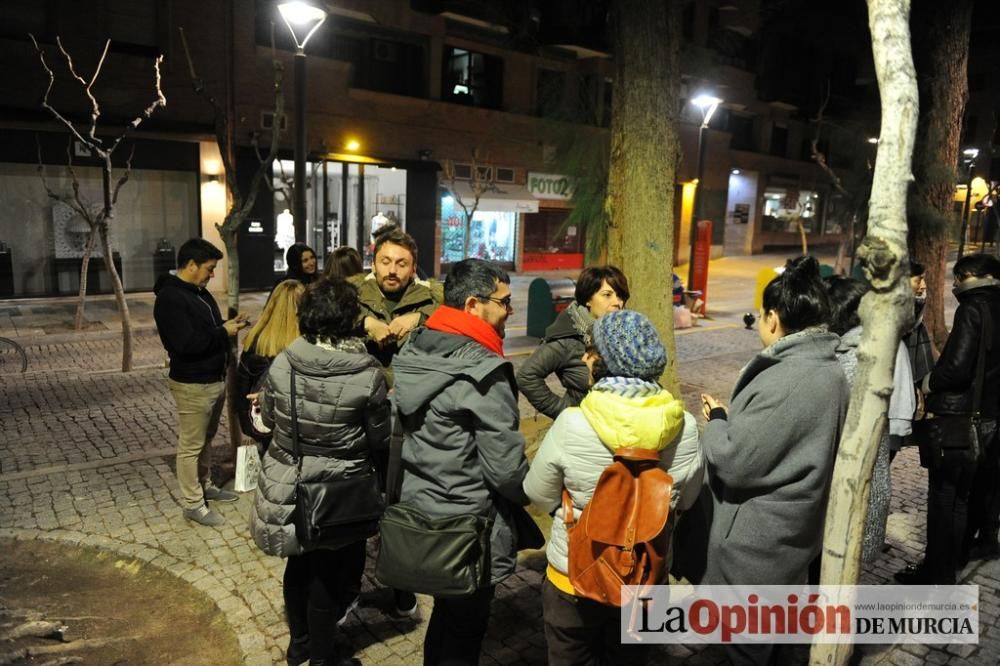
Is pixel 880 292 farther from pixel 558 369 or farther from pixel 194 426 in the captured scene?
pixel 194 426

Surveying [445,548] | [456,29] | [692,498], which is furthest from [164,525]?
[456,29]

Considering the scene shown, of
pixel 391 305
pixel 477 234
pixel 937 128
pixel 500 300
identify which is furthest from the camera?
pixel 477 234

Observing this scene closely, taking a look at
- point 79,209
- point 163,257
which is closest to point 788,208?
point 163,257

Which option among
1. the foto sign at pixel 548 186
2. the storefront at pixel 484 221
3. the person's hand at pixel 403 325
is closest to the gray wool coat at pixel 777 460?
the person's hand at pixel 403 325

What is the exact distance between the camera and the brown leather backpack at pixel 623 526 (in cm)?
255

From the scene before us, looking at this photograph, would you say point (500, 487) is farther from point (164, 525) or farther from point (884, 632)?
point (164, 525)

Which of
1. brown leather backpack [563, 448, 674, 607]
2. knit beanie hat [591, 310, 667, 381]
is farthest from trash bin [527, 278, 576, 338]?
brown leather backpack [563, 448, 674, 607]

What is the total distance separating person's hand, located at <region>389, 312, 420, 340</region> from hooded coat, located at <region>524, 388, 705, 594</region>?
182 centimetres

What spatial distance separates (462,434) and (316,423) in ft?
2.47

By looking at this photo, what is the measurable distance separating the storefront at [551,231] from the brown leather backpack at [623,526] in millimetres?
24122

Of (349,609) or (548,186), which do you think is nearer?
(349,609)

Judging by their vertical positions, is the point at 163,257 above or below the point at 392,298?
below

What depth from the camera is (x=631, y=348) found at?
2.63 m

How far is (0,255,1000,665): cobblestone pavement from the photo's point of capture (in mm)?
4039
